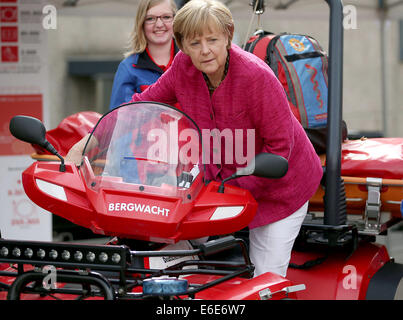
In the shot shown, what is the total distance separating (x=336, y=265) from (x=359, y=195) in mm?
382

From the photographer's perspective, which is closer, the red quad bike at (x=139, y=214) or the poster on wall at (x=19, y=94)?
the red quad bike at (x=139, y=214)

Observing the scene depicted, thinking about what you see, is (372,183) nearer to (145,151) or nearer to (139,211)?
(145,151)

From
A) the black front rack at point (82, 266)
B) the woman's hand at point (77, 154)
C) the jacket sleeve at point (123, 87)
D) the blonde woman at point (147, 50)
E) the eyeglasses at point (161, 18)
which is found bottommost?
the black front rack at point (82, 266)

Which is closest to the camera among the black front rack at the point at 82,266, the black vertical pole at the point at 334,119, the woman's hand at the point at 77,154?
the black front rack at the point at 82,266

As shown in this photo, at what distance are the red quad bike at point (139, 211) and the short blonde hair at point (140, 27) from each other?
1.08 m

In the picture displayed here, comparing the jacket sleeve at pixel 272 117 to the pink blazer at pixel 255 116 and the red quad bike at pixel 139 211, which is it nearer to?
the pink blazer at pixel 255 116

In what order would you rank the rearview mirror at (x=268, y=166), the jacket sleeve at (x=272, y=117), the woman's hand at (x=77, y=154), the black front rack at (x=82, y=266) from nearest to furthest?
the black front rack at (x=82, y=266) → the rearview mirror at (x=268, y=166) → the jacket sleeve at (x=272, y=117) → the woman's hand at (x=77, y=154)

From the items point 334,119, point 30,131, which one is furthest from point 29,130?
point 334,119

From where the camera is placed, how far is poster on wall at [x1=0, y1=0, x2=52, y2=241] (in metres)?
5.99

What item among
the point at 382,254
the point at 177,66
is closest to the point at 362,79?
the point at 382,254

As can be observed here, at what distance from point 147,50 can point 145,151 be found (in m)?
1.29

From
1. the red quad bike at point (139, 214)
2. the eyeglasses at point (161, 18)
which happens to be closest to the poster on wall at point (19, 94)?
the eyeglasses at point (161, 18)

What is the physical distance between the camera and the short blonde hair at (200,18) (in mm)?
2426

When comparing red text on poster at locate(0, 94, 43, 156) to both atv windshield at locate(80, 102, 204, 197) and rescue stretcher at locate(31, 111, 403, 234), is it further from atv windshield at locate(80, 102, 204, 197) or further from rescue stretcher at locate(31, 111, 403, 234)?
atv windshield at locate(80, 102, 204, 197)
